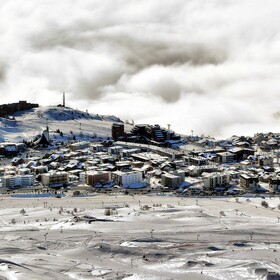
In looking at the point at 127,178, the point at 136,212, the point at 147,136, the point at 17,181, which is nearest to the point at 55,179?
the point at 17,181

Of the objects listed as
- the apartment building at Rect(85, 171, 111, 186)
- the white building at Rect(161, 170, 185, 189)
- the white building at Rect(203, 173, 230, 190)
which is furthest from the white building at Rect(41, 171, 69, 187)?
the white building at Rect(203, 173, 230, 190)

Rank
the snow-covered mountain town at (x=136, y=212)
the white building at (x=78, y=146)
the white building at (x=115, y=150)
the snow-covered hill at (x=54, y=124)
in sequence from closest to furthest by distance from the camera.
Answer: the snow-covered mountain town at (x=136, y=212)
the white building at (x=115, y=150)
the white building at (x=78, y=146)
the snow-covered hill at (x=54, y=124)

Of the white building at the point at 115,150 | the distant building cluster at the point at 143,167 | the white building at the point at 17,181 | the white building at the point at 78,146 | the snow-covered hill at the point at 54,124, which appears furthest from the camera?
the snow-covered hill at the point at 54,124

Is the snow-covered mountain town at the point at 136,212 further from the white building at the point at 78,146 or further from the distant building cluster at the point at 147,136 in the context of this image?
the distant building cluster at the point at 147,136

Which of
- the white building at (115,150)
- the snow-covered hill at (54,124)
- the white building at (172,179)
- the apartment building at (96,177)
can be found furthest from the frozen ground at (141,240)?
the snow-covered hill at (54,124)

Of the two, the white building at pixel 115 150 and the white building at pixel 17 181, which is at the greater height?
the white building at pixel 115 150

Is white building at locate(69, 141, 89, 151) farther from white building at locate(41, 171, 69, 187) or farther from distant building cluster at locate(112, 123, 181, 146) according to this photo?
white building at locate(41, 171, 69, 187)

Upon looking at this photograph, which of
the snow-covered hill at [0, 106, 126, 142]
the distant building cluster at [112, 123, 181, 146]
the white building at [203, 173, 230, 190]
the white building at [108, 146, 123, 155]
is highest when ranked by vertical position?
the snow-covered hill at [0, 106, 126, 142]
